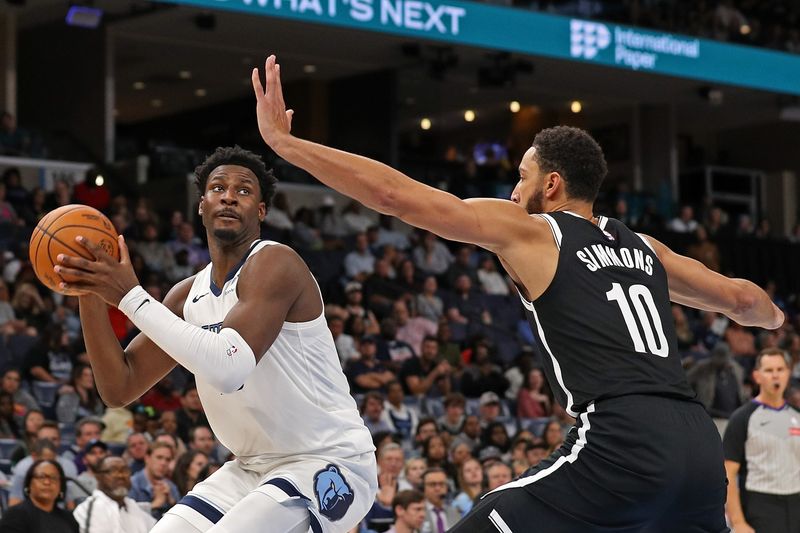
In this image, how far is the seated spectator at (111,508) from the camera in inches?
315

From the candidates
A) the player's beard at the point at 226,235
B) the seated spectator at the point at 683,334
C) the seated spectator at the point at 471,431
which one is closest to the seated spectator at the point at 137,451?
the seated spectator at the point at 471,431

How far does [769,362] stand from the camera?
855 cm

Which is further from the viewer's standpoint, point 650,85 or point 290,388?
point 650,85

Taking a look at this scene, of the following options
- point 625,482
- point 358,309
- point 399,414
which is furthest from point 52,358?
point 625,482

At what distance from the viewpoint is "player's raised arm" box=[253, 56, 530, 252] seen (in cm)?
407

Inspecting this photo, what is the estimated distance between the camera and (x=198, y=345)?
4246 millimetres

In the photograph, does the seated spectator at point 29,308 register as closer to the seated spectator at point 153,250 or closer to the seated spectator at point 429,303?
the seated spectator at point 153,250

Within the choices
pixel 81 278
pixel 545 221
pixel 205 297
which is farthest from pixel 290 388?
pixel 545 221

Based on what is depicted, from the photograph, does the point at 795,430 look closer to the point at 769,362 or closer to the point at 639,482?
the point at 769,362

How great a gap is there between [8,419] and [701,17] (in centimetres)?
1493

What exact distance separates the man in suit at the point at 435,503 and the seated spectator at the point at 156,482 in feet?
6.46

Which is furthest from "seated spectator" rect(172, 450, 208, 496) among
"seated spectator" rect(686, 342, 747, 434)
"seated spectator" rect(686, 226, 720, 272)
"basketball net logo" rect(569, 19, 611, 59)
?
"seated spectator" rect(686, 226, 720, 272)

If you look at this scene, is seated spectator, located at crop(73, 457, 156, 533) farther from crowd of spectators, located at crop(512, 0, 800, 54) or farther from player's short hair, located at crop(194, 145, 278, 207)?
crowd of spectators, located at crop(512, 0, 800, 54)

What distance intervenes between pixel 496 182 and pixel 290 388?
59.8 ft
